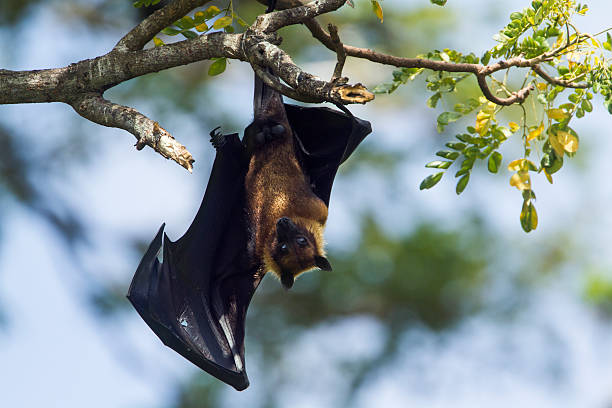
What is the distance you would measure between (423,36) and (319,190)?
13.6 m

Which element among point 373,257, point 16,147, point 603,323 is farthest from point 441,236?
point 16,147

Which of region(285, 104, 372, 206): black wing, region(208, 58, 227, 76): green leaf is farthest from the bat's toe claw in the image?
region(208, 58, 227, 76): green leaf

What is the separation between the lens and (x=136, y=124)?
3.75 meters

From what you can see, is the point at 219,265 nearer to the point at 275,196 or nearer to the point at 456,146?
the point at 275,196

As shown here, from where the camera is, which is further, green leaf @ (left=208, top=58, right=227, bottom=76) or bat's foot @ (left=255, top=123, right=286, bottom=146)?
bat's foot @ (left=255, top=123, right=286, bottom=146)

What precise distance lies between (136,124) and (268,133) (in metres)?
1.66

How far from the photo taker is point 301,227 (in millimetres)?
5449

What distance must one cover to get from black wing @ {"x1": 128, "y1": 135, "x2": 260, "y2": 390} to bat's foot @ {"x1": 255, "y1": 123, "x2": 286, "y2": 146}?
0.17 metres

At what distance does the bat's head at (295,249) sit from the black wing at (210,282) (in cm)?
25

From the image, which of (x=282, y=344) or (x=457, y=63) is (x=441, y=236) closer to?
(x=282, y=344)

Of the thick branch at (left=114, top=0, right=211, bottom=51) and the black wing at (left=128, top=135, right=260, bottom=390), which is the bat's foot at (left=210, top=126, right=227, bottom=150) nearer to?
the black wing at (left=128, top=135, right=260, bottom=390)

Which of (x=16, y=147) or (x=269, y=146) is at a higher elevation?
(x=16, y=147)

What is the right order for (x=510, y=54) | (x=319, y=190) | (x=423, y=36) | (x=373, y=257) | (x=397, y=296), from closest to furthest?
(x=510, y=54)
(x=319, y=190)
(x=423, y=36)
(x=373, y=257)
(x=397, y=296)

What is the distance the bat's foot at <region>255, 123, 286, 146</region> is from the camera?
5.28 m
